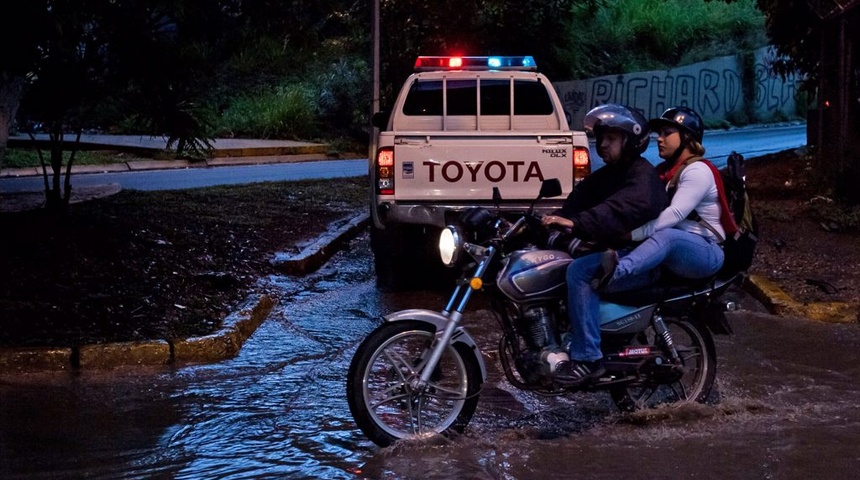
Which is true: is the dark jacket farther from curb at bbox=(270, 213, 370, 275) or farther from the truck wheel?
curb at bbox=(270, 213, 370, 275)

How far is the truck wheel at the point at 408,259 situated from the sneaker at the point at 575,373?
4.48 m

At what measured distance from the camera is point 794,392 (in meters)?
6.71

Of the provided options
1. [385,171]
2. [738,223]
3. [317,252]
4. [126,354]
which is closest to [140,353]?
[126,354]

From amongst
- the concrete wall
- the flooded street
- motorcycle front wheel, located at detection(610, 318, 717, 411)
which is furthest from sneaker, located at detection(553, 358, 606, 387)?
the concrete wall

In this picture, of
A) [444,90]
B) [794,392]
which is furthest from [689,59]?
[794,392]

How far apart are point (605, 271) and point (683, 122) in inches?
43.5

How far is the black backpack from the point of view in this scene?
6.12m

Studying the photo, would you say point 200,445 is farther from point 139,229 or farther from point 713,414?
point 139,229

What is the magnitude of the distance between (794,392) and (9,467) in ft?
14.1

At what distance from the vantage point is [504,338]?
5863mm

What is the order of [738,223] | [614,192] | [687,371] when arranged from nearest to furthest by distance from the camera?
1. [614,192]
2. [738,223]
3. [687,371]

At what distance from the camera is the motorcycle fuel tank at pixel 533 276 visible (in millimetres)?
5645

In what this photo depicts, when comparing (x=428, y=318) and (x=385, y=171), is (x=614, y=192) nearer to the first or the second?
(x=428, y=318)

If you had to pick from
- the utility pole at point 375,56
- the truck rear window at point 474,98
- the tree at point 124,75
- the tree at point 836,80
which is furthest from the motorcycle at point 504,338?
the utility pole at point 375,56
